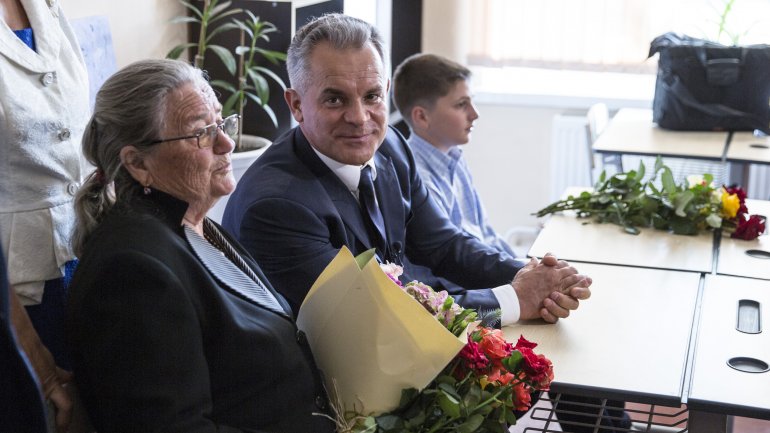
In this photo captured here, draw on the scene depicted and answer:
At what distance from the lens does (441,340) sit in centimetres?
168

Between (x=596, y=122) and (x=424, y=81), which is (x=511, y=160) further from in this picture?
(x=424, y=81)

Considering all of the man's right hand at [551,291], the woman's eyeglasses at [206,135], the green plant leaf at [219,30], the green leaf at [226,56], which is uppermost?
the woman's eyeglasses at [206,135]

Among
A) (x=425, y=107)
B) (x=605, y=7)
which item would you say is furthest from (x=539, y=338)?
(x=605, y=7)

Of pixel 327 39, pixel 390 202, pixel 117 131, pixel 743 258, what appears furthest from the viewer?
pixel 743 258

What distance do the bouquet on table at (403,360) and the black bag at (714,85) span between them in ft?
10.5

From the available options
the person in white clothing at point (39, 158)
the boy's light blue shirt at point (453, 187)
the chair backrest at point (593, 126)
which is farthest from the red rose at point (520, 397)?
the chair backrest at point (593, 126)

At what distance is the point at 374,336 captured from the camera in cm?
169

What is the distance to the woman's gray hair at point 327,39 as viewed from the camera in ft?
7.51

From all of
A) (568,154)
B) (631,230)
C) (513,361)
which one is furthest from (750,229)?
(568,154)

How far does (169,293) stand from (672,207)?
6.66 ft

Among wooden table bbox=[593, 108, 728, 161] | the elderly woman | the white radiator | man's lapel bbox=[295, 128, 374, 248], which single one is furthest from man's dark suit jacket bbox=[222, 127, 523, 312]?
the white radiator

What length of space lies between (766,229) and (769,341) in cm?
109

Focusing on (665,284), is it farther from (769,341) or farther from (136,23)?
(136,23)

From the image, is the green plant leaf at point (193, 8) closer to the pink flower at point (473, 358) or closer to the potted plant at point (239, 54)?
the potted plant at point (239, 54)
